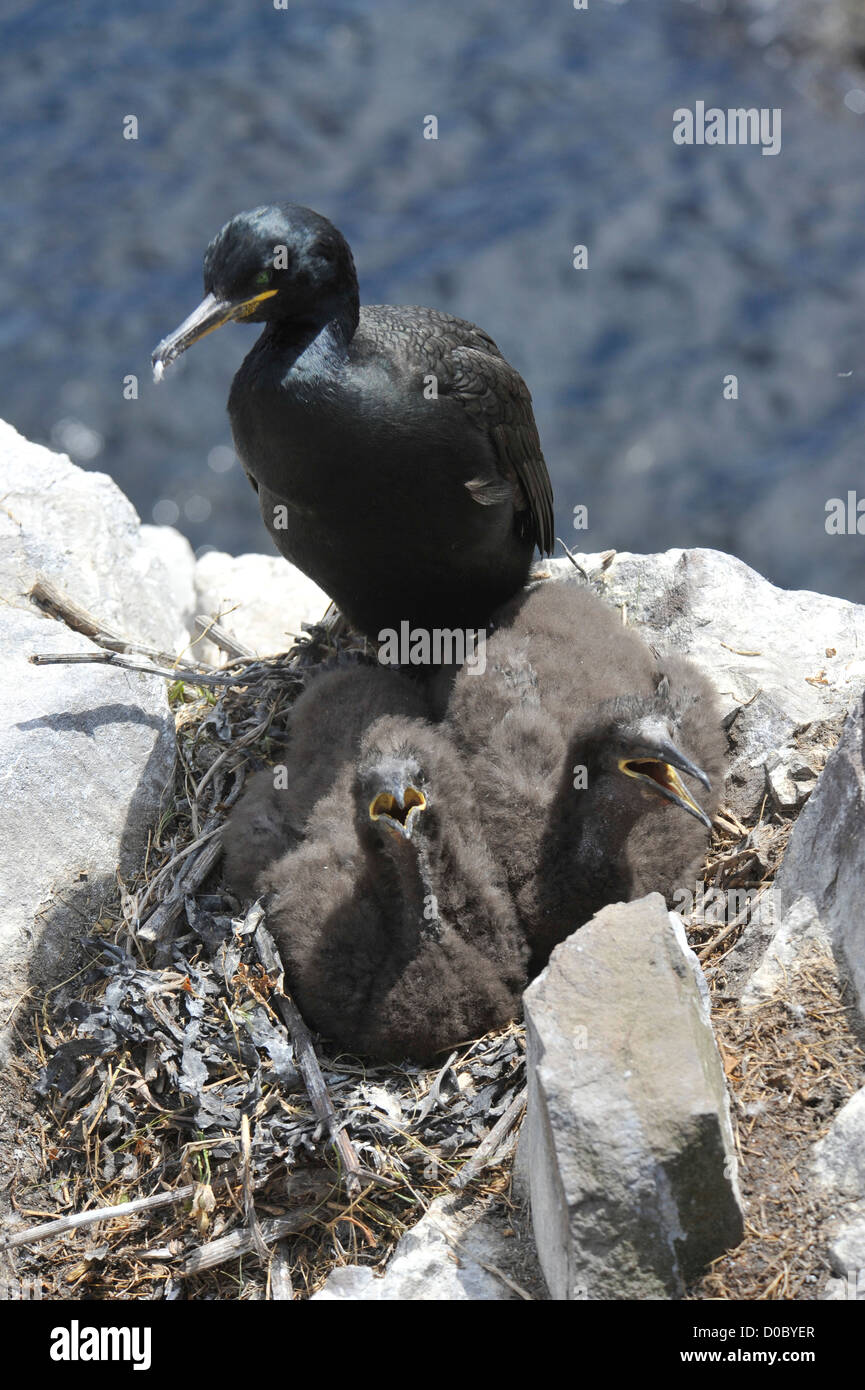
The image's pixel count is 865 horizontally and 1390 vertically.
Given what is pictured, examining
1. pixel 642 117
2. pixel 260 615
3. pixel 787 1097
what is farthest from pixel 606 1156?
pixel 642 117

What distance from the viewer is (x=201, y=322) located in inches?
180

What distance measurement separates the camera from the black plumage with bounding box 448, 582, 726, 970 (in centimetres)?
455

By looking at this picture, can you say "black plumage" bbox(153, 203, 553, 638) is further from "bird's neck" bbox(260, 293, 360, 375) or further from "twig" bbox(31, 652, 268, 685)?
"twig" bbox(31, 652, 268, 685)

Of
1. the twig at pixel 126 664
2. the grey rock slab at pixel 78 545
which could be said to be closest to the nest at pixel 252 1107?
the twig at pixel 126 664

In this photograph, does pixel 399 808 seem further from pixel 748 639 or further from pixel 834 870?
pixel 748 639

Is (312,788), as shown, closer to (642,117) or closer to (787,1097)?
(787,1097)

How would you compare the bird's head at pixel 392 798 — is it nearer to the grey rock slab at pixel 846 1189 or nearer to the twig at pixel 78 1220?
the twig at pixel 78 1220

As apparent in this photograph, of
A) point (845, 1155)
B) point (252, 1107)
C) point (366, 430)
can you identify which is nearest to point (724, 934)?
point (845, 1155)

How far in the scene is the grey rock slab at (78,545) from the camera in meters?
6.02

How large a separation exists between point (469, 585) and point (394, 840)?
1.45 metres

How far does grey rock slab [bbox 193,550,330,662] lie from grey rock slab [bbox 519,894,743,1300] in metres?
3.77

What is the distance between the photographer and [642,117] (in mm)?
11242

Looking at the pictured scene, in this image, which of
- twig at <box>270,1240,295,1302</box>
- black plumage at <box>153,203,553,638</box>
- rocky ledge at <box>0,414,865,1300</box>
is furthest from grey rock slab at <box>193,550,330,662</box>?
twig at <box>270,1240,295,1302</box>

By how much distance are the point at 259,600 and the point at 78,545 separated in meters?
1.34
